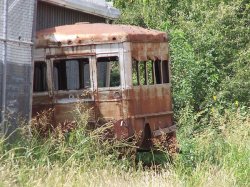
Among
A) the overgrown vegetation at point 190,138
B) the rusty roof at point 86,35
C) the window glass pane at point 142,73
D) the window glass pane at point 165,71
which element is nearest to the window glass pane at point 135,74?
the window glass pane at point 142,73

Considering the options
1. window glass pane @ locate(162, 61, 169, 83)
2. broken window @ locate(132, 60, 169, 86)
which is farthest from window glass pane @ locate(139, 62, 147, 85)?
window glass pane @ locate(162, 61, 169, 83)

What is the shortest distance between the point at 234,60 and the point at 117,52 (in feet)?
21.8

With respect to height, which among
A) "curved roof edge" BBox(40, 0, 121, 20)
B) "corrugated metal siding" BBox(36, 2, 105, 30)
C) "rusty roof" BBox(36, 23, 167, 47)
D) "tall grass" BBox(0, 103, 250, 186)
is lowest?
"tall grass" BBox(0, 103, 250, 186)

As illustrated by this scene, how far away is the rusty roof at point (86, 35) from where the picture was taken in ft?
37.0

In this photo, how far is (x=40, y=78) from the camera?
12.0 meters

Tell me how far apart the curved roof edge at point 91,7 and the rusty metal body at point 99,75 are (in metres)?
0.81

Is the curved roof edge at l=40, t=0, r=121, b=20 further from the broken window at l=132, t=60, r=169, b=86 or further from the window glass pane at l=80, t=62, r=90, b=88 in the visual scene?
the broken window at l=132, t=60, r=169, b=86

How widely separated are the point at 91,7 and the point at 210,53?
4.66 meters

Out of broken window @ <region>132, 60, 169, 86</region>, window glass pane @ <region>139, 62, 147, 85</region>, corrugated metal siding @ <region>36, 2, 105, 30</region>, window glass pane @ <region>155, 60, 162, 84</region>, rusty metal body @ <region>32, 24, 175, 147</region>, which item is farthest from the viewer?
window glass pane @ <region>155, 60, 162, 84</region>

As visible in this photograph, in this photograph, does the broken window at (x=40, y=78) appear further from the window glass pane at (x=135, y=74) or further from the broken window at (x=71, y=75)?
the window glass pane at (x=135, y=74)

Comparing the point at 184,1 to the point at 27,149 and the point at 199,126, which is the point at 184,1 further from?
the point at 27,149

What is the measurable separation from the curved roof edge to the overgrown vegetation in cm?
279

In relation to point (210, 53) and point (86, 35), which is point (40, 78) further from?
point (210, 53)

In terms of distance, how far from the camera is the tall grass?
7805 mm
